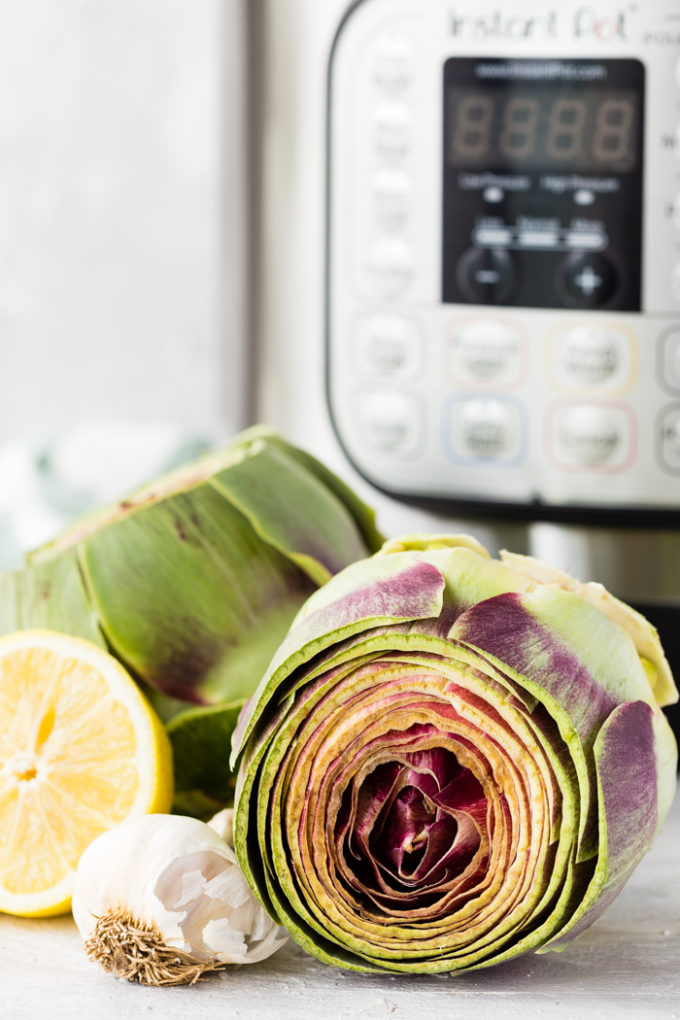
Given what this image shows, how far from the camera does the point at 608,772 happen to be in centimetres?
35

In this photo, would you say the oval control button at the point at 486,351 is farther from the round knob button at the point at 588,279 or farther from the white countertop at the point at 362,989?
the white countertop at the point at 362,989

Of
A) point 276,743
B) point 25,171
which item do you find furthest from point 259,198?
point 276,743

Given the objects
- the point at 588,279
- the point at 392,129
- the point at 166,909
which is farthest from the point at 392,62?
the point at 166,909

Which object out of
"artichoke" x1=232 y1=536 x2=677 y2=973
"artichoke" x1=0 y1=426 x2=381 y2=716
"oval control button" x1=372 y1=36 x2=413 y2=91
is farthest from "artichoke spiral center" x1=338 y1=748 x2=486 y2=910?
"oval control button" x1=372 y1=36 x2=413 y2=91

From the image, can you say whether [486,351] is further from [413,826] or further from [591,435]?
[413,826]

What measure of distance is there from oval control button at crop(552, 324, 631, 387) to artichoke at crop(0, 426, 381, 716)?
132 millimetres

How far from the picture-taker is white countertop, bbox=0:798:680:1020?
36 centimetres

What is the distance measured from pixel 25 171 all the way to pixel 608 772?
635 mm

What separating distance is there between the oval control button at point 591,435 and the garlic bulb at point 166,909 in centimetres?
25

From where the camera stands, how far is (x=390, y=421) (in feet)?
1.96

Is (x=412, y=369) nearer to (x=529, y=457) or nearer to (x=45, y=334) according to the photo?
(x=529, y=457)

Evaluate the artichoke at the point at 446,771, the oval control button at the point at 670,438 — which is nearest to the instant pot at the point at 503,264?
the oval control button at the point at 670,438

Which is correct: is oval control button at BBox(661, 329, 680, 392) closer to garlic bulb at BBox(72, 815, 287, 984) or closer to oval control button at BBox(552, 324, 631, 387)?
oval control button at BBox(552, 324, 631, 387)

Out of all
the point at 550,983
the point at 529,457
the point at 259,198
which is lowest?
the point at 550,983
